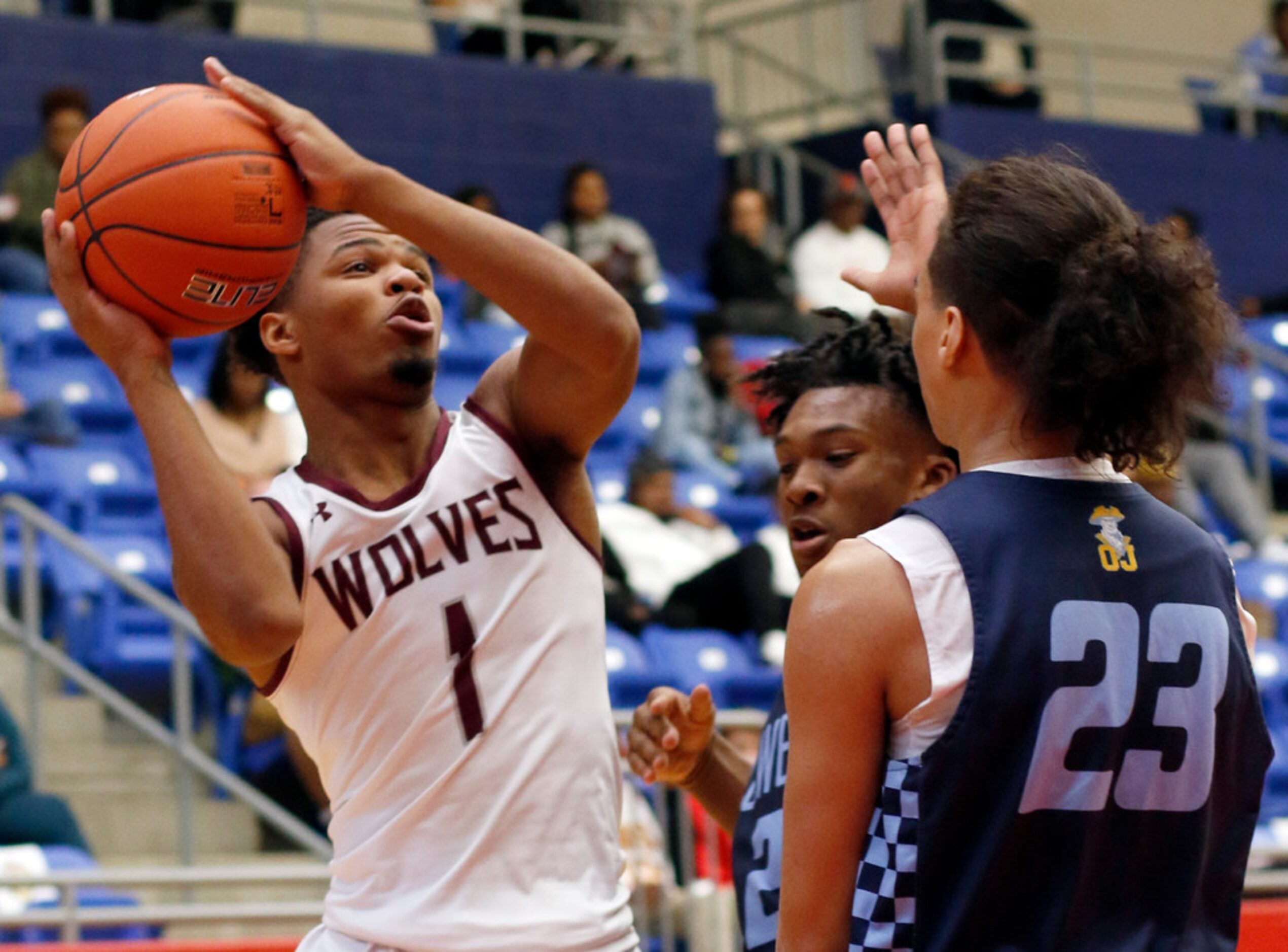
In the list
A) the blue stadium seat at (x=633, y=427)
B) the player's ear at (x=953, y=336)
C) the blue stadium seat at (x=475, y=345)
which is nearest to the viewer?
the player's ear at (x=953, y=336)

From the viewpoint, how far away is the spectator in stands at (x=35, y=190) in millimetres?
8516

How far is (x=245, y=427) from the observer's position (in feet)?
23.6

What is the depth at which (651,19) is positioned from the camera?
12.7 meters

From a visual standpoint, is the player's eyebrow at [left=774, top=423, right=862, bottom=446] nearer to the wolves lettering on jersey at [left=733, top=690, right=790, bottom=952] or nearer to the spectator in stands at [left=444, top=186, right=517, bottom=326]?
the wolves lettering on jersey at [left=733, top=690, right=790, bottom=952]

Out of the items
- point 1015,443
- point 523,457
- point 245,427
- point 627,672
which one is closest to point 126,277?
point 523,457

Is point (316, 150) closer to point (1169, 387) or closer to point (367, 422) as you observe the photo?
point (367, 422)

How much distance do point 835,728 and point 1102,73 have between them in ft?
47.9

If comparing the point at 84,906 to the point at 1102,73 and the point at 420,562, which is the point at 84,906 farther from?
the point at 1102,73

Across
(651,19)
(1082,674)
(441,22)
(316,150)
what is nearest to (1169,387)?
(1082,674)

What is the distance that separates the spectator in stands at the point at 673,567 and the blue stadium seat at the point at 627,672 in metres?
0.25

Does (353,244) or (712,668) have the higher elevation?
(353,244)

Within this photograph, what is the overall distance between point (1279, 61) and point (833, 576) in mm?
13028

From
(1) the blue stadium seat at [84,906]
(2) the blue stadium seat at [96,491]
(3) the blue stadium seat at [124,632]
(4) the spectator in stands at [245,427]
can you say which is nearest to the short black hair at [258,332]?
(1) the blue stadium seat at [84,906]

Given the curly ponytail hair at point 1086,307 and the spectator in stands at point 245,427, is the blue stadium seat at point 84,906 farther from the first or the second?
the curly ponytail hair at point 1086,307
